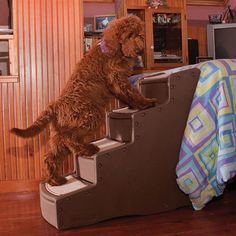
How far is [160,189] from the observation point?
165cm

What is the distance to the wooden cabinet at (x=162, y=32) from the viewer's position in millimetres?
2781

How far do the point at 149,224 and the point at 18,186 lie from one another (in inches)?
40.4


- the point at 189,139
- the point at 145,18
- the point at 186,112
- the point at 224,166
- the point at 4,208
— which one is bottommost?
the point at 4,208

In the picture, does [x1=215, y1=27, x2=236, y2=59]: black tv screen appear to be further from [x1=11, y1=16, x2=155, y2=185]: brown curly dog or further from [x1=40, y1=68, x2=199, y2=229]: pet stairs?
[x1=11, y1=16, x2=155, y2=185]: brown curly dog

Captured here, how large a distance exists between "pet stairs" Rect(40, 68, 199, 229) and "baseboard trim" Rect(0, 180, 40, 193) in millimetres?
565

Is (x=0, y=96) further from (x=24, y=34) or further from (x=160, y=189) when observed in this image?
(x=160, y=189)

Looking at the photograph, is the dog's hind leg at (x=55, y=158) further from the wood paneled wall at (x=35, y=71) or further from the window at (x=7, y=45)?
the window at (x=7, y=45)

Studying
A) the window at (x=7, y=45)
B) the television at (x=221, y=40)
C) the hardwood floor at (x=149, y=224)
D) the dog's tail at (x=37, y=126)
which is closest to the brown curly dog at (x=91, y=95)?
the dog's tail at (x=37, y=126)

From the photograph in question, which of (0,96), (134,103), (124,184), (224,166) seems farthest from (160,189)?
(0,96)

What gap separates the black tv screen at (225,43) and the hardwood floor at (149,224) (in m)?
1.61

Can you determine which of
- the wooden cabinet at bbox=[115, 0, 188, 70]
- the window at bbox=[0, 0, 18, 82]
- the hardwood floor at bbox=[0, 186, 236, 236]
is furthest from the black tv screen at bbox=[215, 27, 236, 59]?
the window at bbox=[0, 0, 18, 82]

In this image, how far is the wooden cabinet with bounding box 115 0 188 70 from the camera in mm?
2781

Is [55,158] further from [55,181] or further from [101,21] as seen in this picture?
[101,21]

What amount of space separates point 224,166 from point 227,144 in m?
0.10
